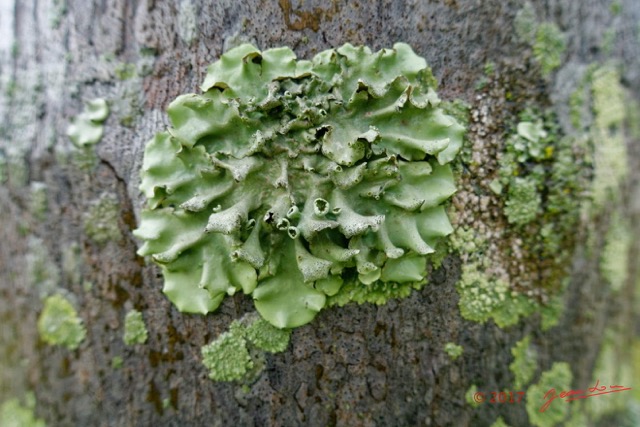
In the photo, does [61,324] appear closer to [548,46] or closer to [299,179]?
[299,179]

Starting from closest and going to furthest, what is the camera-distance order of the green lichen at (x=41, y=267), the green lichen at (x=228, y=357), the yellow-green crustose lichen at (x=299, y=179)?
the yellow-green crustose lichen at (x=299, y=179) < the green lichen at (x=228, y=357) < the green lichen at (x=41, y=267)

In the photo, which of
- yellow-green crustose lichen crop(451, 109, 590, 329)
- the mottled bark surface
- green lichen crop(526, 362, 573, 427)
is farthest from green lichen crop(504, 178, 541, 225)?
green lichen crop(526, 362, 573, 427)

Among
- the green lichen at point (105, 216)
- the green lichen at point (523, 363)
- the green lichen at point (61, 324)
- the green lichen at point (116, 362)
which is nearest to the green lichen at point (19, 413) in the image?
the green lichen at point (61, 324)

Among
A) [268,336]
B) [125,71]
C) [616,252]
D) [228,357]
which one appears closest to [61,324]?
[228,357]

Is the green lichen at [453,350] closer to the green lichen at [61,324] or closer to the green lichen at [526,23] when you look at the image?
the green lichen at [526,23]

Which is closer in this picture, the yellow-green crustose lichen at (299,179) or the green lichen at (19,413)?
the yellow-green crustose lichen at (299,179)

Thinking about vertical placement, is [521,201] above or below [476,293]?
above
